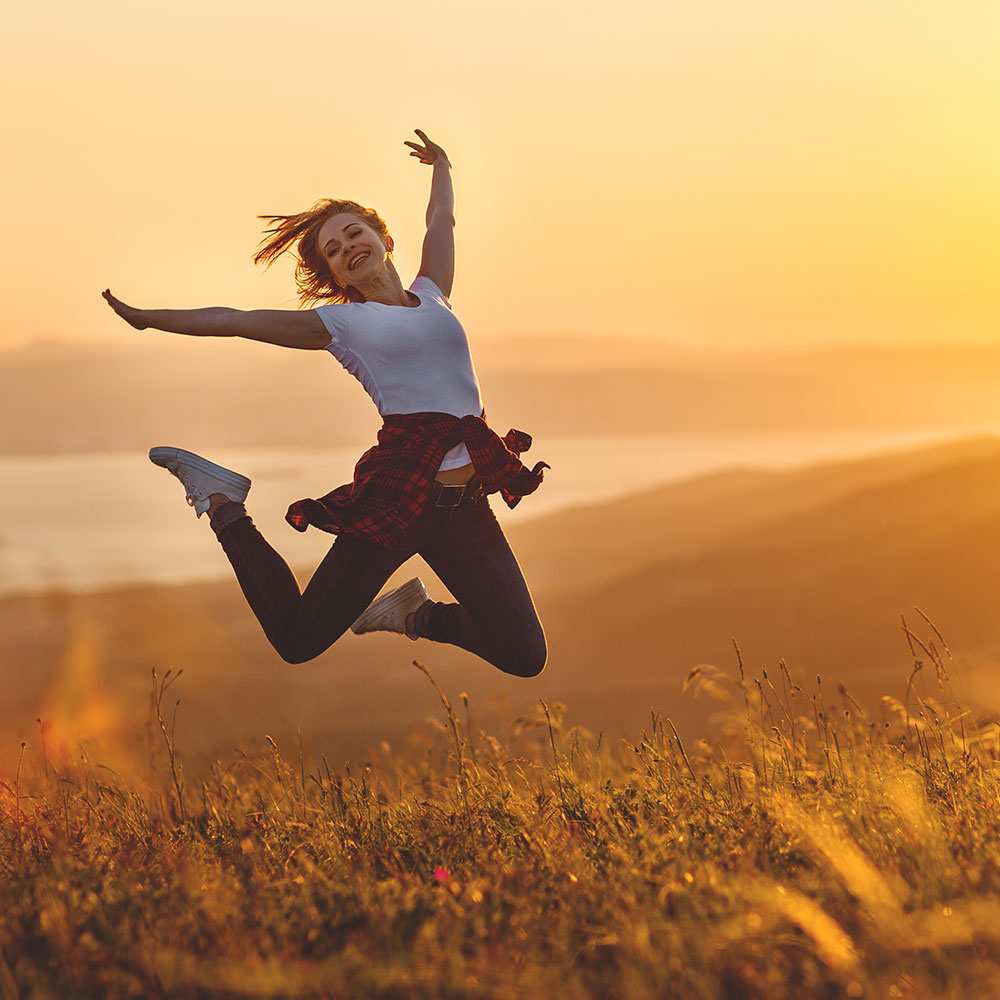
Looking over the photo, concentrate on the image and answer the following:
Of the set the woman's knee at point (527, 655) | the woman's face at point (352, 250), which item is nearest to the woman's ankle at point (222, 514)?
the woman's face at point (352, 250)

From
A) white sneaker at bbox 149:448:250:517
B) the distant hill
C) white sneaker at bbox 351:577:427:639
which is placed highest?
white sneaker at bbox 149:448:250:517

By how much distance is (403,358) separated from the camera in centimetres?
485

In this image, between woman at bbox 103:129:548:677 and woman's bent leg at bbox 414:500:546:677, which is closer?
woman at bbox 103:129:548:677

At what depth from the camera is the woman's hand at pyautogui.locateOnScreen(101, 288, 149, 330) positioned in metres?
4.53

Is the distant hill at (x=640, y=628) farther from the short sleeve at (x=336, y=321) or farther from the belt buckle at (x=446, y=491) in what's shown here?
the short sleeve at (x=336, y=321)

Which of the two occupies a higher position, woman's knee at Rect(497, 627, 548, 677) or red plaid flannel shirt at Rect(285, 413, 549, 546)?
red plaid flannel shirt at Rect(285, 413, 549, 546)

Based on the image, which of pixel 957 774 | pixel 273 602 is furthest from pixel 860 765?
pixel 273 602

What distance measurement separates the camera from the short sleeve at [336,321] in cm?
474

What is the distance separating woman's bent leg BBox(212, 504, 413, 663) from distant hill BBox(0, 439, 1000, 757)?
48.6 feet

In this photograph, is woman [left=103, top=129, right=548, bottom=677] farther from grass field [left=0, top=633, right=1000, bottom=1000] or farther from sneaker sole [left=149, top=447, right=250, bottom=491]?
grass field [left=0, top=633, right=1000, bottom=1000]

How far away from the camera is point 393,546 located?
484 centimetres

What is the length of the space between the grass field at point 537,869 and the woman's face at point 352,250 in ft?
7.44

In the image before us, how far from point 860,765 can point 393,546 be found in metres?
2.33

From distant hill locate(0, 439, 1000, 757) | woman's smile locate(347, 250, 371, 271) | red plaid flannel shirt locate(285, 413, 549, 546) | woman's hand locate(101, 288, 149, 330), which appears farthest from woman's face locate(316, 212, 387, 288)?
distant hill locate(0, 439, 1000, 757)
